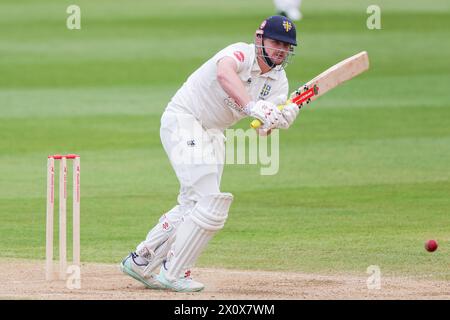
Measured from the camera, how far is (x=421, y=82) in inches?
739

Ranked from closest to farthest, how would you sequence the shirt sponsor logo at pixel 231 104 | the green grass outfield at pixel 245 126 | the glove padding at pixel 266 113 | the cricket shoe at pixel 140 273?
1. the glove padding at pixel 266 113
2. the shirt sponsor logo at pixel 231 104
3. the cricket shoe at pixel 140 273
4. the green grass outfield at pixel 245 126

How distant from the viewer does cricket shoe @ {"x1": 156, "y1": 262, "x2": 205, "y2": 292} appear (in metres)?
7.59

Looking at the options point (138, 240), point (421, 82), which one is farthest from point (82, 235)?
point (421, 82)

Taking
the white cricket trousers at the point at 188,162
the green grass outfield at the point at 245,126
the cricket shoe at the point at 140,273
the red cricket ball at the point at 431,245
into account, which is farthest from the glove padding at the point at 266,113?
the red cricket ball at the point at 431,245

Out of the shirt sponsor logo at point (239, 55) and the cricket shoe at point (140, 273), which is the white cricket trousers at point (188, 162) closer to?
the cricket shoe at point (140, 273)

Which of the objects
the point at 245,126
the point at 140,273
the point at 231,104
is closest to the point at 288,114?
the point at 231,104

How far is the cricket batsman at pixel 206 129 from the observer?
7.38 meters

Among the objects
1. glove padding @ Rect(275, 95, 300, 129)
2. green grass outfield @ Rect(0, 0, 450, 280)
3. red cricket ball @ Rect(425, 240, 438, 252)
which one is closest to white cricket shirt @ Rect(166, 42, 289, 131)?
glove padding @ Rect(275, 95, 300, 129)

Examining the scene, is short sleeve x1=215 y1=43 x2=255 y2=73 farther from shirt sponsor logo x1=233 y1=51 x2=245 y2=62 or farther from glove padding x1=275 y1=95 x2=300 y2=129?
glove padding x1=275 y1=95 x2=300 y2=129

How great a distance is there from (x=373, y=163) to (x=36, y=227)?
430 cm

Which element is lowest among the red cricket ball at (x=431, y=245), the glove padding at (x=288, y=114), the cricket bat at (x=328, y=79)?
the red cricket ball at (x=431, y=245)
